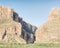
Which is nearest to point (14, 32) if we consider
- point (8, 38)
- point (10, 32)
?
point (10, 32)

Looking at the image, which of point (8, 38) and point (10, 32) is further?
point (10, 32)

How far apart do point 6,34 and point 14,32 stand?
16.5 feet

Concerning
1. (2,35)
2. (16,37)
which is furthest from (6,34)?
(16,37)

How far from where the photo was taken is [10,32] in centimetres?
19700

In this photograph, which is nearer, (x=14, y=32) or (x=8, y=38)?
(x=8, y=38)

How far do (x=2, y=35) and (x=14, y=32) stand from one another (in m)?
7.16

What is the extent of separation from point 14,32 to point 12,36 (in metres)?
11.2

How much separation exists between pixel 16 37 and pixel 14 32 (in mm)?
12228

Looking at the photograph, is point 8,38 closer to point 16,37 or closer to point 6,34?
point 16,37

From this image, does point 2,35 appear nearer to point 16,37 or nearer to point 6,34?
point 6,34

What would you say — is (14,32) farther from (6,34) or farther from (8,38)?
(8,38)

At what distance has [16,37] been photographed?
186m

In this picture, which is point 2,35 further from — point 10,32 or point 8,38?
point 8,38

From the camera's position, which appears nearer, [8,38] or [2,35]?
[8,38]
